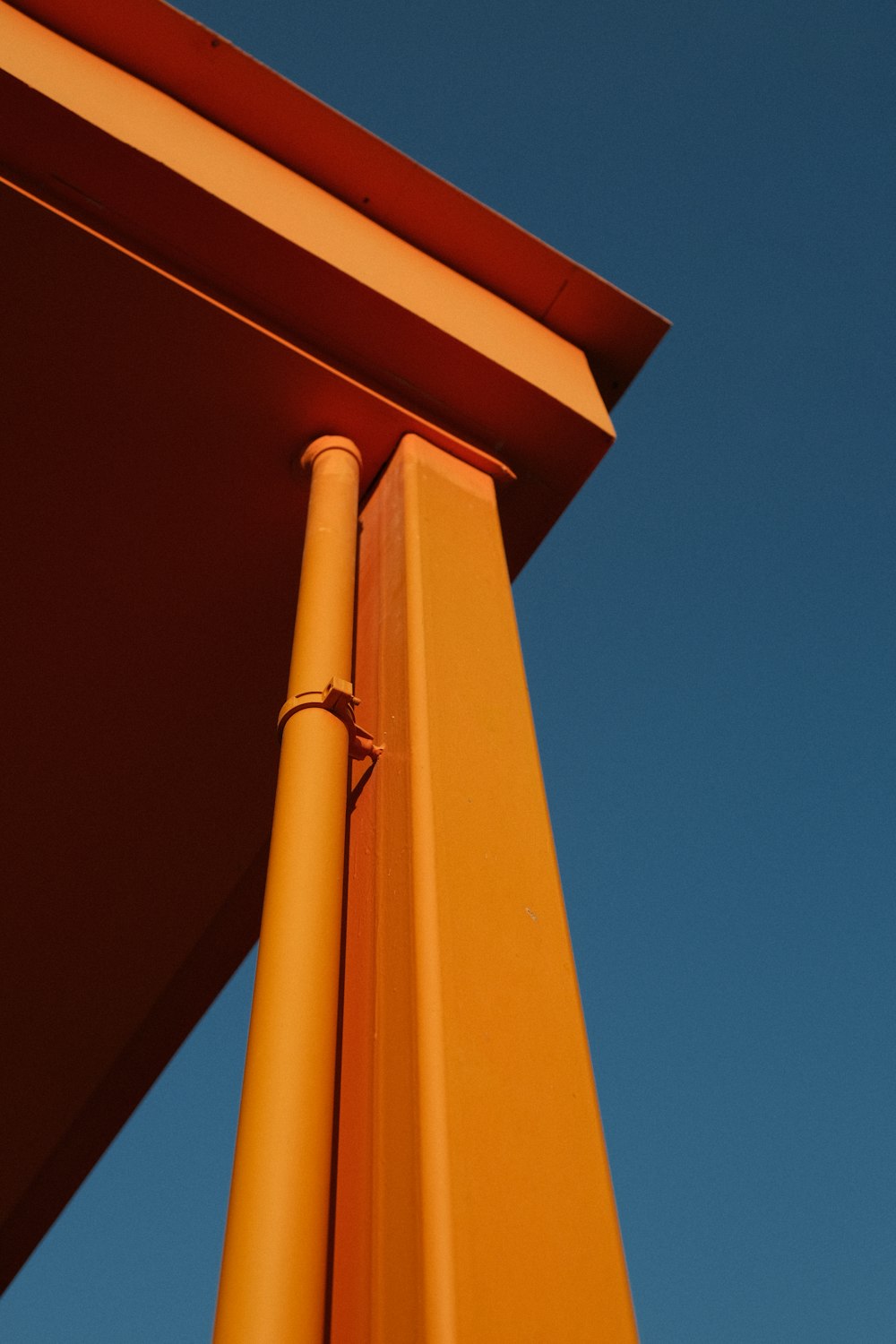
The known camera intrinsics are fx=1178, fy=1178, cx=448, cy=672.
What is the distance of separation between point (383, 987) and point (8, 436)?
5.94ft

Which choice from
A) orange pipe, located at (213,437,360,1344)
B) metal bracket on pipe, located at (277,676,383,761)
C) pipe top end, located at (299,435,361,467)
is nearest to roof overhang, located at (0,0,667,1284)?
pipe top end, located at (299,435,361,467)

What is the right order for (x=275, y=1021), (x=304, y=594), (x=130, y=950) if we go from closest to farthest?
(x=275, y=1021) < (x=304, y=594) < (x=130, y=950)

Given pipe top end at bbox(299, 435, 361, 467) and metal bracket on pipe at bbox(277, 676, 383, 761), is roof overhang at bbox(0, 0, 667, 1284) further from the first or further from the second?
metal bracket on pipe at bbox(277, 676, 383, 761)

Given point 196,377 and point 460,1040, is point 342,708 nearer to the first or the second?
point 460,1040

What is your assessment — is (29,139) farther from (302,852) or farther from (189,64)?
(302,852)

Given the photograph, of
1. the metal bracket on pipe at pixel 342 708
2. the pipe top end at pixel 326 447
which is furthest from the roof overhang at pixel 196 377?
the metal bracket on pipe at pixel 342 708

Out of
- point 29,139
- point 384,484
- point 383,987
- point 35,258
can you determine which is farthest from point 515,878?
point 29,139

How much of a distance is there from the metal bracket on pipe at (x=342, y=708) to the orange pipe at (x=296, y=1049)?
15 mm

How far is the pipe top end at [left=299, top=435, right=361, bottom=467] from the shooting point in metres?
2.65

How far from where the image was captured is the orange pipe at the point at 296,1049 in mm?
1074

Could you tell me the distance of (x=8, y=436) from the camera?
8.73 ft

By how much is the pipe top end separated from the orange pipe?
73 centimetres

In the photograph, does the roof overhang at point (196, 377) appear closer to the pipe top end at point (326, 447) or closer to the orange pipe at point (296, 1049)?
the pipe top end at point (326, 447)

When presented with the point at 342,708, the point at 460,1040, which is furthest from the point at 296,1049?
the point at 342,708
